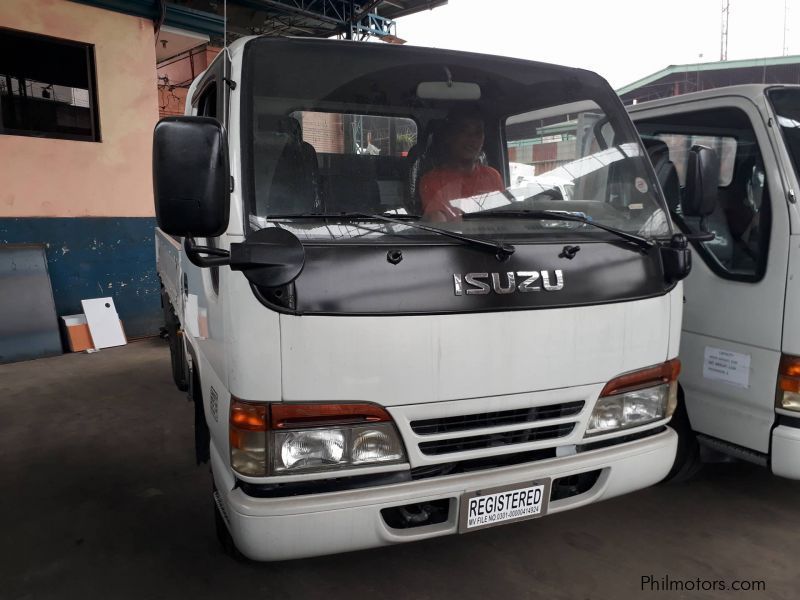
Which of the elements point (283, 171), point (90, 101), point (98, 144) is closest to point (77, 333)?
point (98, 144)

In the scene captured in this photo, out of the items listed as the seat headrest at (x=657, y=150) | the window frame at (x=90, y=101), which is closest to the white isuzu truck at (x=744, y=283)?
the seat headrest at (x=657, y=150)

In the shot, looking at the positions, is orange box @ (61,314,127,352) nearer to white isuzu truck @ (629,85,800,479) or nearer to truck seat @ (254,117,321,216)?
truck seat @ (254,117,321,216)

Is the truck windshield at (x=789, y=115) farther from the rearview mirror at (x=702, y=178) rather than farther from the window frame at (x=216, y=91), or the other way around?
the window frame at (x=216, y=91)

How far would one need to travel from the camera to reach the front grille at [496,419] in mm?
1960

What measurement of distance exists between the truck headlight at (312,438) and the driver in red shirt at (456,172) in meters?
0.74

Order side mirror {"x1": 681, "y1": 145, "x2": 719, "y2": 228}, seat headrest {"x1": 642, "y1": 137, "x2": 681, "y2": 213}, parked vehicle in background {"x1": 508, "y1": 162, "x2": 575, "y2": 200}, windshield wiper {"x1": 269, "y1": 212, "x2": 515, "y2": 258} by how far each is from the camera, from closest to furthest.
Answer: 1. windshield wiper {"x1": 269, "y1": 212, "x2": 515, "y2": 258}
2. parked vehicle in background {"x1": 508, "y1": 162, "x2": 575, "y2": 200}
3. side mirror {"x1": 681, "y1": 145, "x2": 719, "y2": 228}
4. seat headrest {"x1": 642, "y1": 137, "x2": 681, "y2": 213}

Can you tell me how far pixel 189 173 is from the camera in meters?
1.65

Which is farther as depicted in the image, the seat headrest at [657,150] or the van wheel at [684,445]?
the seat headrest at [657,150]

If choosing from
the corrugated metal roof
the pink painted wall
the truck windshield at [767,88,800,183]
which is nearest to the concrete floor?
the truck windshield at [767,88,800,183]

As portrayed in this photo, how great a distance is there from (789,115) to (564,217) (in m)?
1.46

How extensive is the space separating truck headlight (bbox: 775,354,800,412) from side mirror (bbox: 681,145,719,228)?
764 mm

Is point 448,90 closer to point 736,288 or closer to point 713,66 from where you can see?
point 736,288

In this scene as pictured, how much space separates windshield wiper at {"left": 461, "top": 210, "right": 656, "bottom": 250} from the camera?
2168 mm

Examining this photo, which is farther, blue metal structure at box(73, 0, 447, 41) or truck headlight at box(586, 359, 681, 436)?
blue metal structure at box(73, 0, 447, 41)
